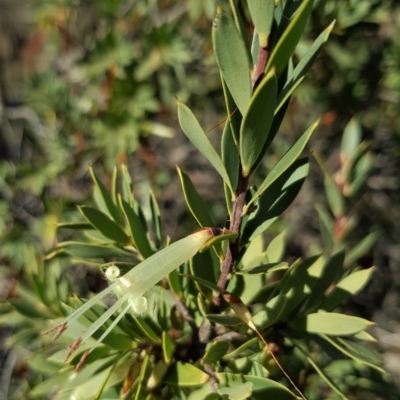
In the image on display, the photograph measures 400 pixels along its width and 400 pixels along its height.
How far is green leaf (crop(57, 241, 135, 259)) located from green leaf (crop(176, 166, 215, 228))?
178 mm

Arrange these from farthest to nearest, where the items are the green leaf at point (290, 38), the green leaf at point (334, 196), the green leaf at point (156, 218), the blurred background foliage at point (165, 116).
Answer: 1. the blurred background foliage at point (165, 116)
2. the green leaf at point (334, 196)
3. the green leaf at point (156, 218)
4. the green leaf at point (290, 38)

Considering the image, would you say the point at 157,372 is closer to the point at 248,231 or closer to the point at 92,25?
the point at 248,231

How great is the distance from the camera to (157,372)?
Result: 535mm

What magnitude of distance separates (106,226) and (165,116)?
1017mm

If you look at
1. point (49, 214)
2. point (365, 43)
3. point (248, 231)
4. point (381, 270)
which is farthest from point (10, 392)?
point (365, 43)

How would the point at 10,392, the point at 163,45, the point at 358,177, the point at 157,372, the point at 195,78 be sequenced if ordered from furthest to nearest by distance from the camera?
the point at 10,392, the point at 195,78, the point at 163,45, the point at 358,177, the point at 157,372

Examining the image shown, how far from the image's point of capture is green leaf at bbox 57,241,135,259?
596 millimetres

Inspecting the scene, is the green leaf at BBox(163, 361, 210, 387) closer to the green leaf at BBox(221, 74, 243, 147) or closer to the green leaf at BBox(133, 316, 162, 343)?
the green leaf at BBox(133, 316, 162, 343)

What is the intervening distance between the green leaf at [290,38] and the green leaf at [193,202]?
125mm

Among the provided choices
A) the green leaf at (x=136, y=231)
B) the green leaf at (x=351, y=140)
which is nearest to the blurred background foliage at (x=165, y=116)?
the green leaf at (x=351, y=140)

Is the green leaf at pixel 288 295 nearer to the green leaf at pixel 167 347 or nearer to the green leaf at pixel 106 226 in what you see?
the green leaf at pixel 167 347

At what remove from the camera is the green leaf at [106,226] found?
58 centimetres

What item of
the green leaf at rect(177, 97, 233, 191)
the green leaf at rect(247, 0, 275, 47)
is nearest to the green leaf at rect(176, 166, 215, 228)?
the green leaf at rect(177, 97, 233, 191)

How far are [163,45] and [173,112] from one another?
10.5 inches
